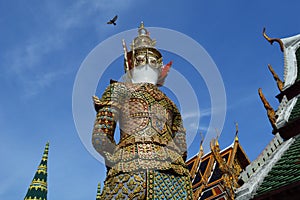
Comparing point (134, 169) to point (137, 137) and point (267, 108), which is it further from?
point (267, 108)

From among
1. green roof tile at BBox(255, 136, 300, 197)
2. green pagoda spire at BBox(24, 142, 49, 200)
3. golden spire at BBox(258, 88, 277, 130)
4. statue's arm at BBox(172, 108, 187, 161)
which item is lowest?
green roof tile at BBox(255, 136, 300, 197)

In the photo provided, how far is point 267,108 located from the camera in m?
6.55

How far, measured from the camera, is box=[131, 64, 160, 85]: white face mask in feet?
27.1

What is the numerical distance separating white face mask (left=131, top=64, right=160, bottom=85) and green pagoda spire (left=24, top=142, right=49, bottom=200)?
3.63 metres

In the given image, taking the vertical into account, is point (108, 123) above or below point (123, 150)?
above

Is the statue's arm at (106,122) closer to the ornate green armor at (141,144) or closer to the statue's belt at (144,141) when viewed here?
the ornate green armor at (141,144)

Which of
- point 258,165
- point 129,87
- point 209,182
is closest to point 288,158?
point 258,165

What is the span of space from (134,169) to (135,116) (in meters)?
1.13

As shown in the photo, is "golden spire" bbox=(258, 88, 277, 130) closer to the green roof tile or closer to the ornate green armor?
the green roof tile

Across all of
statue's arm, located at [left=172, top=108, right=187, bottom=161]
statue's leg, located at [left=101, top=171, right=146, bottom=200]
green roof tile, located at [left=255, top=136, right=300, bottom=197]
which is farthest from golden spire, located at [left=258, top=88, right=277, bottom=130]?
statue's leg, located at [left=101, top=171, right=146, bottom=200]

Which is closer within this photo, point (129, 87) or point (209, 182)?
point (129, 87)

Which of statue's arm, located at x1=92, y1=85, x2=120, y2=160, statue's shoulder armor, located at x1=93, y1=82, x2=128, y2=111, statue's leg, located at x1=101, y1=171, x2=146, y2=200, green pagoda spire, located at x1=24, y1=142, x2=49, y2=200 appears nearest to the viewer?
statue's leg, located at x1=101, y1=171, x2=146, y2=200

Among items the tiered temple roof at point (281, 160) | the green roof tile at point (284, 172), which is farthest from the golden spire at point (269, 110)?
the green roof tile at point (284, 172)

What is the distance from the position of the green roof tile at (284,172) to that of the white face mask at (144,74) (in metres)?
3.50
